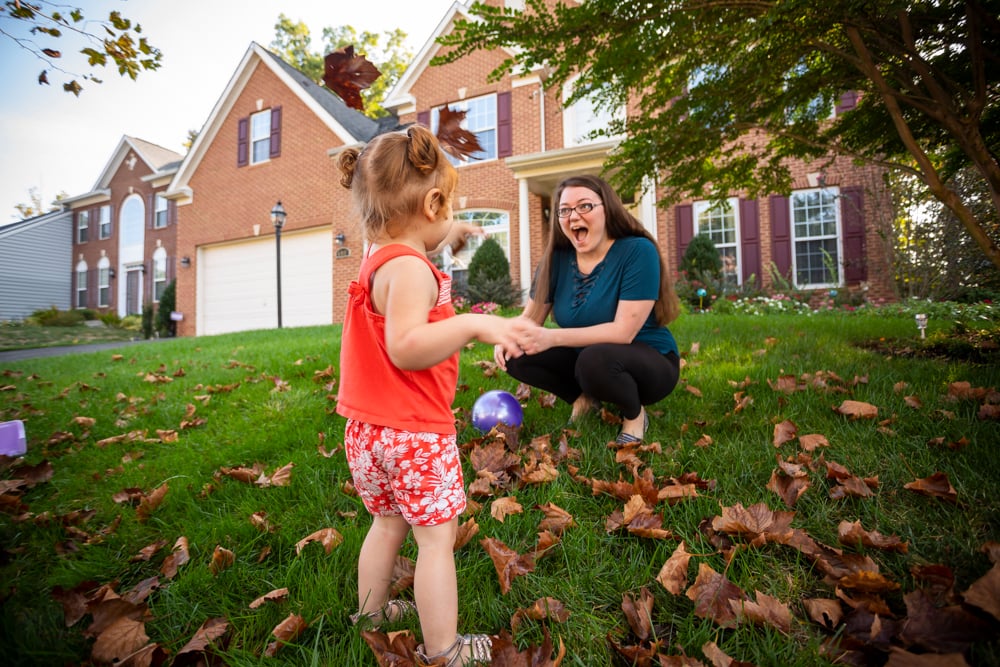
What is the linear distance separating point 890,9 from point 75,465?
5.48 m

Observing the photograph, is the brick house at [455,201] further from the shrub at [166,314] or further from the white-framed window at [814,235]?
the shrub at [166,314]

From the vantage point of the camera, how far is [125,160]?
71.5 ft

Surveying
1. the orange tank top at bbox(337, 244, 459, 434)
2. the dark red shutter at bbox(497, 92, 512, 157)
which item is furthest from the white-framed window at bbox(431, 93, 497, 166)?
the orange tank top at bbox(337, 244, 459, 434)

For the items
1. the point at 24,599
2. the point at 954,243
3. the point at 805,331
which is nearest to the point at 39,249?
the point at 24,599

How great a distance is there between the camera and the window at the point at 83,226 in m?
22.3

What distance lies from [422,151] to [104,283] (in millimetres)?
26941

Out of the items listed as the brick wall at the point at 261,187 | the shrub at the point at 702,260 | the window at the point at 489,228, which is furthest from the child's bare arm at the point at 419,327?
the brick wall at the point at 261,187

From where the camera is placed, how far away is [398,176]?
4.60 ft

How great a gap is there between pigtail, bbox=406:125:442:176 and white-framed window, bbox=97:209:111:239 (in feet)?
89.0

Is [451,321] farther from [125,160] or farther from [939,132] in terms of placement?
[125,160]

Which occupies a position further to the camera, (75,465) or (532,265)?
(532,265)

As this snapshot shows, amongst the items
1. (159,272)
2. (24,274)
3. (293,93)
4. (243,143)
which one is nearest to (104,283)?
(159,272)

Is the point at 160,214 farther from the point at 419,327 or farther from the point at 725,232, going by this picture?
the point at 419,327

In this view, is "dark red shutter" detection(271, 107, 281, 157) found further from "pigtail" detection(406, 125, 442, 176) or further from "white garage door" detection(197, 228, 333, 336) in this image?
"pigtail" detection(406, 125, 442, 176)
